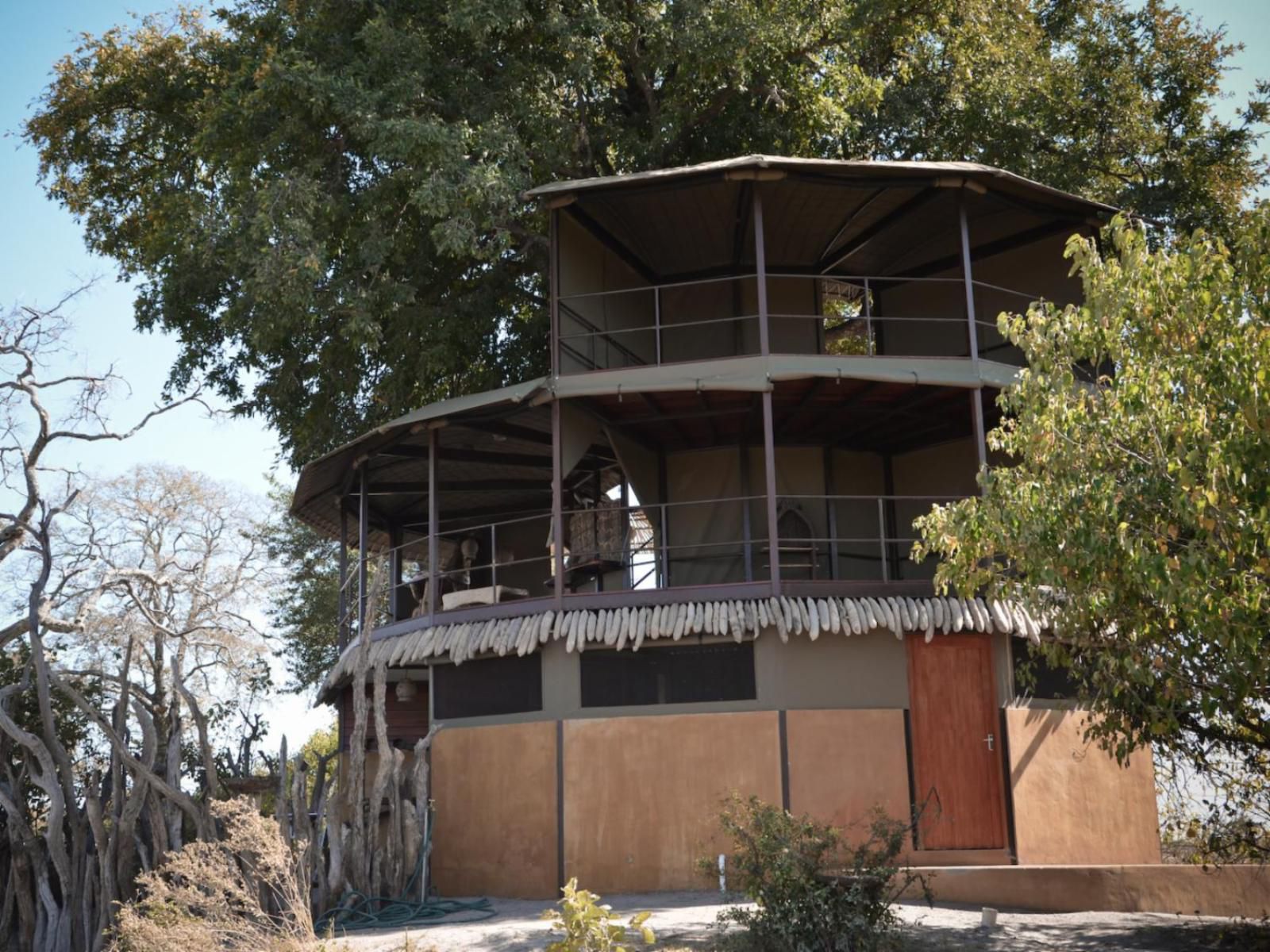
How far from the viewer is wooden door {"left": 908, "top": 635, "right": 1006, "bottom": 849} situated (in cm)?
1542

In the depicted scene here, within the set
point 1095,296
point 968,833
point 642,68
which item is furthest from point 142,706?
point 642,68

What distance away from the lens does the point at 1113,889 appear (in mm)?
12500

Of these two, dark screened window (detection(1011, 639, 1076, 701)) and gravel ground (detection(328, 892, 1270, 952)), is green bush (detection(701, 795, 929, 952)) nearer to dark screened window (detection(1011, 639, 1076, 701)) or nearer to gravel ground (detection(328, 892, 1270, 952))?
gravel ground (detection(328, 892, 1270, 952))

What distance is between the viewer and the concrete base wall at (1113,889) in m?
11.9

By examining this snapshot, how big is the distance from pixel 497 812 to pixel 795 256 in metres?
8.85

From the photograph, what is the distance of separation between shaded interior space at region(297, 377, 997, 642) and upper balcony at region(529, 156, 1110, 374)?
83 centimetres

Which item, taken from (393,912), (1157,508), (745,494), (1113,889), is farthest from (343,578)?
(1157,508)

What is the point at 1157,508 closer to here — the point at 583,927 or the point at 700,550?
the point at 583,927

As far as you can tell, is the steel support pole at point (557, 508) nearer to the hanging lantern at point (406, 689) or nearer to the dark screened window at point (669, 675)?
the dark screened window at point (669, 675)

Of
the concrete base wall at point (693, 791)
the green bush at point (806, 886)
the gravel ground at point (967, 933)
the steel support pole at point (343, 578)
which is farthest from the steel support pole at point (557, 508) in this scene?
the green bush at point (806, 886)

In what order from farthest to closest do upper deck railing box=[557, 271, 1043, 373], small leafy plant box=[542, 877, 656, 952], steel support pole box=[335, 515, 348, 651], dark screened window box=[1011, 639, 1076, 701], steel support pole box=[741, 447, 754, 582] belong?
1. steel support pole box=[335, 515, 348, 651]
2. upper deck railing box=[557, 271, 1043, 373]
3. steel support pole box=[741, 447, 754, 582]
4. dark screened window box=[1011, 639, 1076, 701]
5. small leafy plant box=[542, 877, 656, 952]

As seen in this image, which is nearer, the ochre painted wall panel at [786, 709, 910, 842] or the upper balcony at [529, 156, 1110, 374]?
the ochre painted wall panel at [786, 709, 910, 842]

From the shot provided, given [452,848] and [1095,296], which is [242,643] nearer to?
[452,848]

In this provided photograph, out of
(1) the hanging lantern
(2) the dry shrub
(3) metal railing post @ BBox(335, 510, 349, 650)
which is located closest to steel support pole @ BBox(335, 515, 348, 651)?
(3) metal railing post @ BBox(335, 510, 349, 650)
